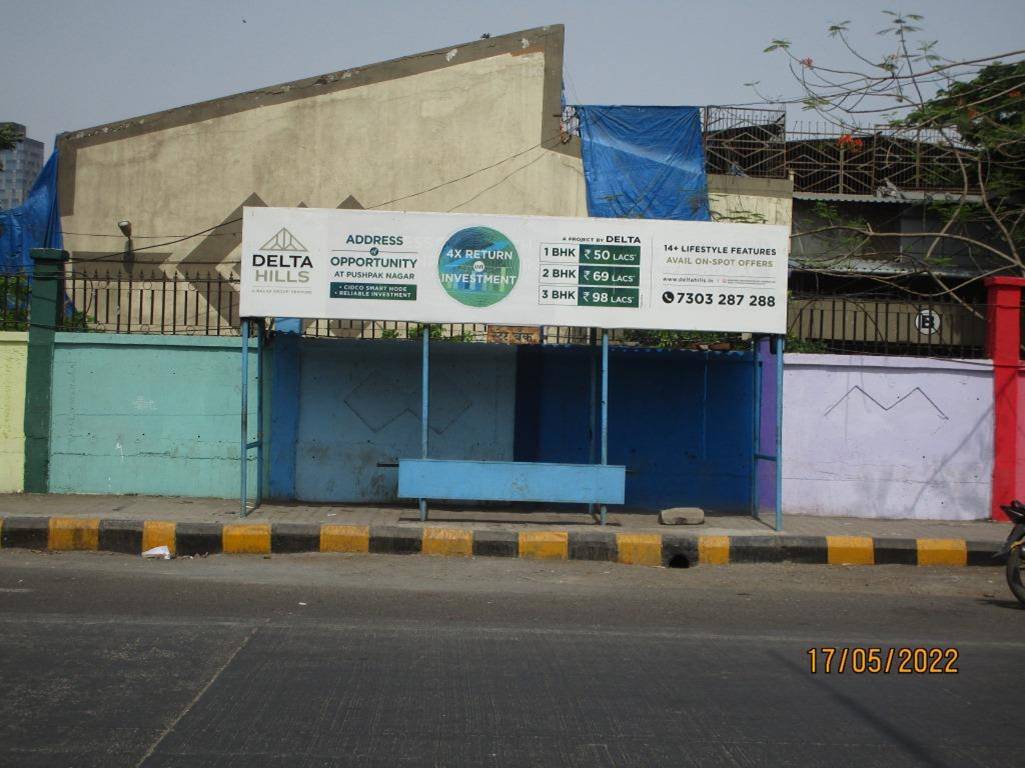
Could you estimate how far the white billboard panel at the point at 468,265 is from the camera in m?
9.41

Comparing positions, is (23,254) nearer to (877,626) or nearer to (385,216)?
(385,216)

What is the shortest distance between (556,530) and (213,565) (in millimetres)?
3225

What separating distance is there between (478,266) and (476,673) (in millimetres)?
5037

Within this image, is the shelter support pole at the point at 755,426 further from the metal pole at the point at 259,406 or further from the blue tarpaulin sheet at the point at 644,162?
the blue tarpaulin sheet at the point at 644,162

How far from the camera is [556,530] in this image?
31.0 feet

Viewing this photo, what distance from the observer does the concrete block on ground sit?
996cm

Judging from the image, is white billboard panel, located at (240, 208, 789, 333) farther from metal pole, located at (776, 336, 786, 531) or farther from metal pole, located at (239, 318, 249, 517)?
metal pole, located at (776, 336, 786, 531)

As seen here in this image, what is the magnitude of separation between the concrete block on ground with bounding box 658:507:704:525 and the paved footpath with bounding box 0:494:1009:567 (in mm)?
110

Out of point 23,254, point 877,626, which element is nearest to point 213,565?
point 877,626

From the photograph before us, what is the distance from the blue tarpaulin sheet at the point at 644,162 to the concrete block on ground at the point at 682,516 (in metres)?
7.86

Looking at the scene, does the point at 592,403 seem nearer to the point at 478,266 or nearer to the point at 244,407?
the point at 478,266

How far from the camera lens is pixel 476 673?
518 cm

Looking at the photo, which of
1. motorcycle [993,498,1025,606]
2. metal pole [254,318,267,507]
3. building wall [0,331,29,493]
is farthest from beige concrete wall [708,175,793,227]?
building wall [0,331,29,493]
